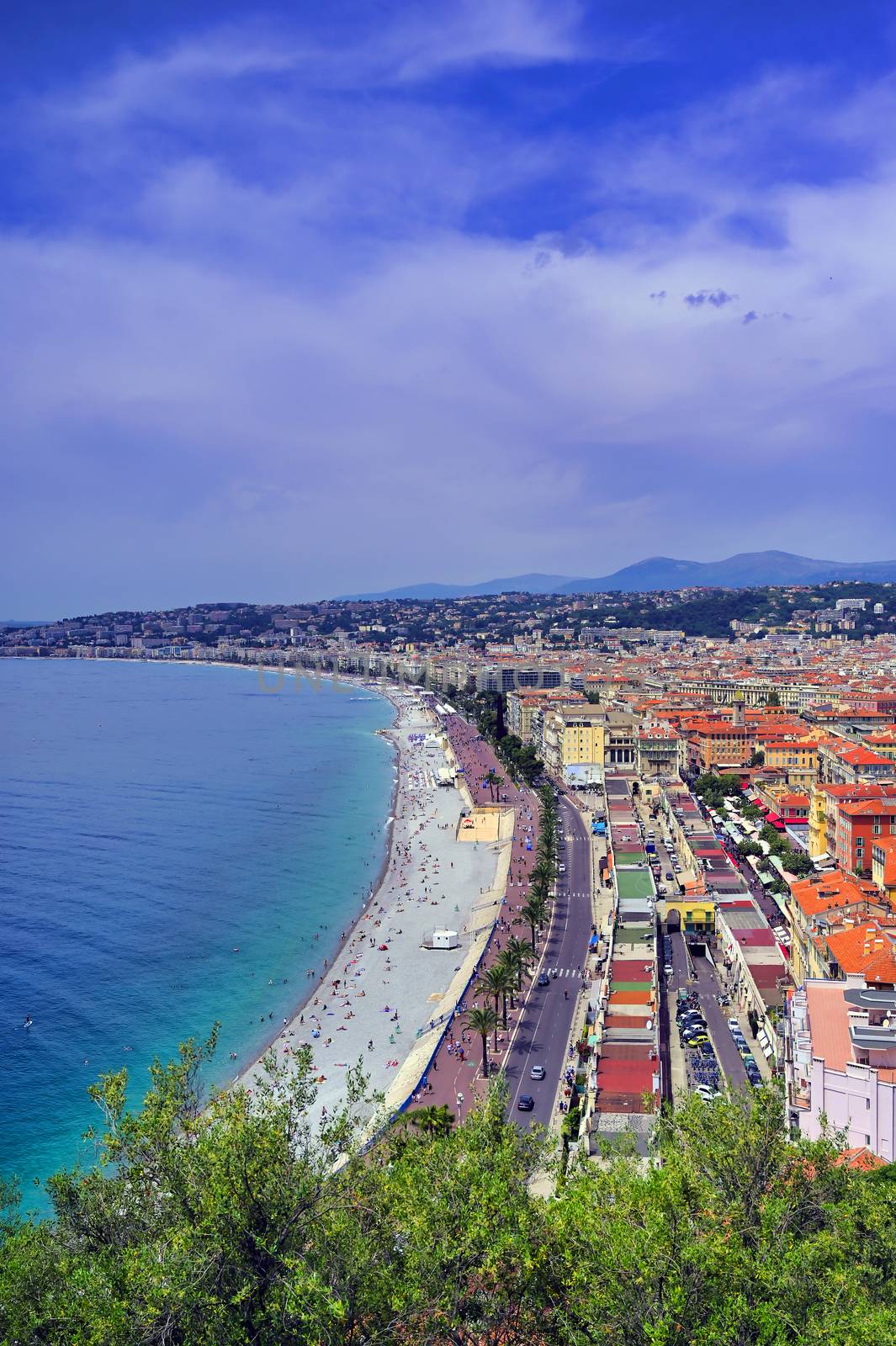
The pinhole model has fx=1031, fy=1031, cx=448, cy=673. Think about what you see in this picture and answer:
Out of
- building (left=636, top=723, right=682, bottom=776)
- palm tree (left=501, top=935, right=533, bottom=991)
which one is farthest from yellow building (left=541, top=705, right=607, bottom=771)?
palm tree (left=501, top=935, right=533, bottom=991)

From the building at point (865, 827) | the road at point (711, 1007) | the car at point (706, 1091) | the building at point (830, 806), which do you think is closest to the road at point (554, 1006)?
the road at point (711, 1007)

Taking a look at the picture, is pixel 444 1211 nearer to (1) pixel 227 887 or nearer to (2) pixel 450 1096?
(2) pixel 450 1096

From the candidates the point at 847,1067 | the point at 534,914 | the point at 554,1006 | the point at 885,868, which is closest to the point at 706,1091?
the point at 847,1067

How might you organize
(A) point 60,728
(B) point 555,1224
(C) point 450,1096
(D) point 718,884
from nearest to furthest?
(B) point 555,1224 < (C) point 450,1096 < (D) point 718,884 < (A) point 60,728

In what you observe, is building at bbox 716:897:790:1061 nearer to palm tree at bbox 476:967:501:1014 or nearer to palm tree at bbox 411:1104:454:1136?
palm tree at bbox 476:967:501:1014

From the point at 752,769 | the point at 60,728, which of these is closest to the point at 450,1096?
the point at 752,769

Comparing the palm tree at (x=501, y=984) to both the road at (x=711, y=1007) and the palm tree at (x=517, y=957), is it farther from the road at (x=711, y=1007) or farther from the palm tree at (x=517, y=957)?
the road at (x=711, y=1007)
